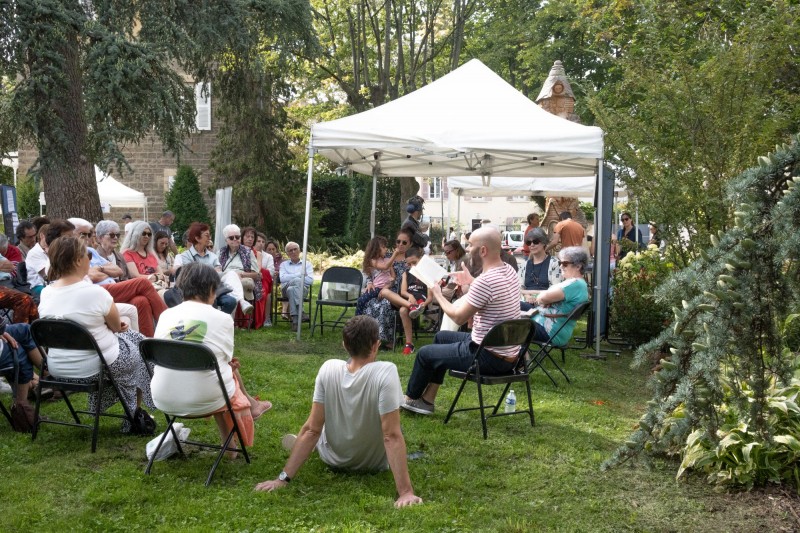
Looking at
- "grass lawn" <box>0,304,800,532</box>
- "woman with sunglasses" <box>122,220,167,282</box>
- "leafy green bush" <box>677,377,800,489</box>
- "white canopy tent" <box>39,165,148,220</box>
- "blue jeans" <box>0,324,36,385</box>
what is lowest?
"grass lawn" <box>0,304,800,532</box>

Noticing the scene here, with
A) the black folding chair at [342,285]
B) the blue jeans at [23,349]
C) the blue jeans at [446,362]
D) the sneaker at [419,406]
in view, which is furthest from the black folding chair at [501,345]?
the black folding chair at [342,285]

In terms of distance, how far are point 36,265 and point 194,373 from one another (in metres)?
4.28

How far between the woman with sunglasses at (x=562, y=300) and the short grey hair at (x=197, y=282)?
12.9 feet

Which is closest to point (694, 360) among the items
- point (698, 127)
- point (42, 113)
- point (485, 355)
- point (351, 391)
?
point (351, 391)

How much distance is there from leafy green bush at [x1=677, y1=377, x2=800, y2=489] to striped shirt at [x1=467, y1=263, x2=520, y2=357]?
62.5 inches

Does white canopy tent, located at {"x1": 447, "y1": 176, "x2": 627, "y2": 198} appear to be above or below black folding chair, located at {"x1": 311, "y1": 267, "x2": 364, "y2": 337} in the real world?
above

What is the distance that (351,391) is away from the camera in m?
4.62

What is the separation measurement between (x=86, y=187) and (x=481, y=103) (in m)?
5.57

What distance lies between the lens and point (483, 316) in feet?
20.1

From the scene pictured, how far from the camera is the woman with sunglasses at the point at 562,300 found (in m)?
8.01

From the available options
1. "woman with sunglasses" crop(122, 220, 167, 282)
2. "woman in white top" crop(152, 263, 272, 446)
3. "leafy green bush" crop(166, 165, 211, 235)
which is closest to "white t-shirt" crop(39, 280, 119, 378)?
"woman in white top" crop(152, 263, 272, 446)

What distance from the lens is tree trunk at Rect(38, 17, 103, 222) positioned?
11.0 metres

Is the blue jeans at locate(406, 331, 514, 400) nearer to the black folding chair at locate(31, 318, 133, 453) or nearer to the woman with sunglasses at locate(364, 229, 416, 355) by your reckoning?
the black folding chair at locate(31, 318, 133, 453)

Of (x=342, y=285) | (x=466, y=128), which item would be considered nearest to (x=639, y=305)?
(x=466, y=128)
